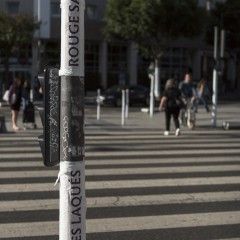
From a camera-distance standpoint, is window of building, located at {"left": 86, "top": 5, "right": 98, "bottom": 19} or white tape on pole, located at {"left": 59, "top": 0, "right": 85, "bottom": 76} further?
window of building, located at {"left": 86, "top": 5, "right": 98, "bottom": 19}

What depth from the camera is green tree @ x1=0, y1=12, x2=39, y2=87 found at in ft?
133

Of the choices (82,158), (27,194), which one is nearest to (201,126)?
(27,194)

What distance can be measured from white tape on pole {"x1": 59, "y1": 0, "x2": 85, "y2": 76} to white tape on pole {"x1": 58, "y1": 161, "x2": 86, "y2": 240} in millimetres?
608

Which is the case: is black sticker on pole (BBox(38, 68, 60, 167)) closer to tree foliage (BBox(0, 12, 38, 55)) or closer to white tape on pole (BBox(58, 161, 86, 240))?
white tape on pole (BBox(58, 161, 86, 240))

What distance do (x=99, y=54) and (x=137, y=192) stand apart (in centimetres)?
5088

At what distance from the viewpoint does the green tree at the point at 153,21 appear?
4106 centimetres

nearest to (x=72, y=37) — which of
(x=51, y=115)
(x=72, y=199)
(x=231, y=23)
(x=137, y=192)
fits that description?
(x=51, y=115)

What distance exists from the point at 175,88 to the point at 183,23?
83.9ft

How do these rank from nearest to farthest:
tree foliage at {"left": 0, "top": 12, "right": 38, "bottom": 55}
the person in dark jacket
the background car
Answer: the person in dark jacket < the background car < tree foliage at {"left": 0, "top": 12, "right": 38, "bottom": 55}

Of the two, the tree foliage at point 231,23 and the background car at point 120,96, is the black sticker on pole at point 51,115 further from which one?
the tree foliage at point 231,23

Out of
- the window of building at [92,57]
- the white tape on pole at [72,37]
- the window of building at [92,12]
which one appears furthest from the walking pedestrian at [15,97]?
the window of building at [92,57]

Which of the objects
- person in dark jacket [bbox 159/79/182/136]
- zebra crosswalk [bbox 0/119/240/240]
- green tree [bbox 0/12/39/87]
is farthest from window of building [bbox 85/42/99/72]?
zebra crosswalk [bbox 0/119/240/240]

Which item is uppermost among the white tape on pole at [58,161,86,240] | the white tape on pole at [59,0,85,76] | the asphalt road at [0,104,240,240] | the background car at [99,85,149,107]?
the white tape on pole at [59,0,85,76]

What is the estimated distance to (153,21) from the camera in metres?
41.1
